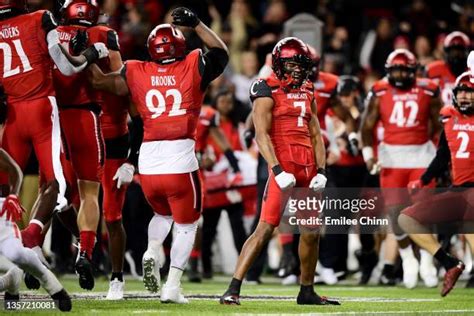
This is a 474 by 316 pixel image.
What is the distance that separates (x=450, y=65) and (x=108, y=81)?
205 inches

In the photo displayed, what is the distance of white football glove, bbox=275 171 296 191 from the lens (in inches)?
390

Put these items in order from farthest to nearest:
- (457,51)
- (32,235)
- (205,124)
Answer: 1. (205,124)
2. (457,51)
3. (32,235)

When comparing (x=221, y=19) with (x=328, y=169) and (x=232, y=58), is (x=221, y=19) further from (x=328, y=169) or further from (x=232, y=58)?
(x=328, y=169)

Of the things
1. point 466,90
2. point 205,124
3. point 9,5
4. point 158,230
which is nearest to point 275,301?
point 158,230

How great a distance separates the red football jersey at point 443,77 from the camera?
14.3 meters

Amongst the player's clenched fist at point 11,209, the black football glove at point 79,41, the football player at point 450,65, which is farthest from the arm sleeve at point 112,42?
the football player at point 450,65

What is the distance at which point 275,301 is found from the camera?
1064 cm

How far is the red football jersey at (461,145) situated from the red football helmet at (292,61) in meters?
2.29

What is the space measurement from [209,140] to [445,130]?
3.78m

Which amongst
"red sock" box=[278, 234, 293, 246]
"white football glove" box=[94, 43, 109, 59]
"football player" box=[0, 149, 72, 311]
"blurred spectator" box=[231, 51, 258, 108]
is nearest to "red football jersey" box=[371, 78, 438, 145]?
"red sock" box=[278, 234, 293, 246]

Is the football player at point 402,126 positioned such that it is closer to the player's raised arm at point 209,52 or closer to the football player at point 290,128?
the football player at point 290,128

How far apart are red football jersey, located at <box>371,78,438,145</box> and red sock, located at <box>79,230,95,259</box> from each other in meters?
4.32

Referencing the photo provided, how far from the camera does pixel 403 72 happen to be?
532 inches

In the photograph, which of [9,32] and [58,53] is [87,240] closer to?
[58,53]
